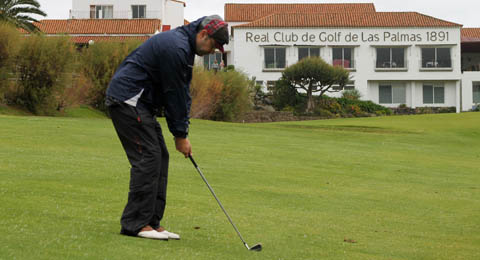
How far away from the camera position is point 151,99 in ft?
22.9

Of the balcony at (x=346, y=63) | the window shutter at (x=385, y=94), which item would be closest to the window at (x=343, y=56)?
the balcony at (x=346, y=63)

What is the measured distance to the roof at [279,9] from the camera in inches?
3243

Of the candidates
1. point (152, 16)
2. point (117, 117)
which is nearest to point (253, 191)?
point (117, 117)

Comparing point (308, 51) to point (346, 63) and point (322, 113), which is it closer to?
point (346, 63)

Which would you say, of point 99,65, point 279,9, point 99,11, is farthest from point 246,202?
point 279,9

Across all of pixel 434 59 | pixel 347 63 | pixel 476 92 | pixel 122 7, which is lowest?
pixel 476 92

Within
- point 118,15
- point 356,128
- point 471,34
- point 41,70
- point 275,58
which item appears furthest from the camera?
point 471,34

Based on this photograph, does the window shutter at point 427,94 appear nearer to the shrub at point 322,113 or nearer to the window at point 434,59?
the window at point 434,59

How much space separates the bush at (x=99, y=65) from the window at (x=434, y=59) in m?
40.9

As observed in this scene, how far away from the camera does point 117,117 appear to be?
6.94m

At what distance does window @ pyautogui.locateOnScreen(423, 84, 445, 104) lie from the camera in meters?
72.8

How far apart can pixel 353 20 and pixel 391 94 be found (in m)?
8.39

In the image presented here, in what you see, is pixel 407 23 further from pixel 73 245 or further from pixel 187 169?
pixel 73 245

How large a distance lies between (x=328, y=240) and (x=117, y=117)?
108 inches
